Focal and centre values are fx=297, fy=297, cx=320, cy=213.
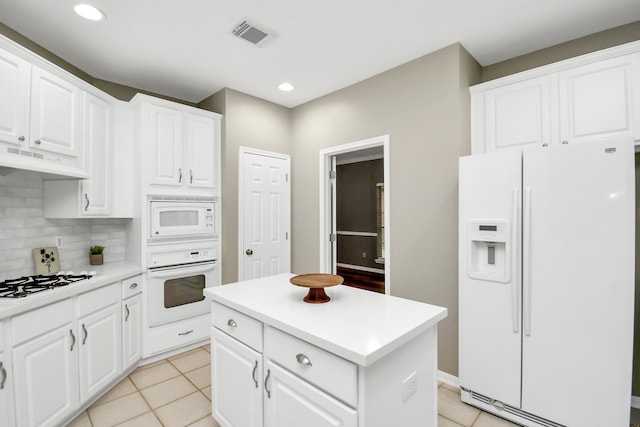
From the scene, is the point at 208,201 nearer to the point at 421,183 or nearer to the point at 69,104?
the point at 69,104

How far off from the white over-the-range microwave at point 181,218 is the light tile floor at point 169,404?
48.0 inches

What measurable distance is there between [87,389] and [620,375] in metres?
3.36

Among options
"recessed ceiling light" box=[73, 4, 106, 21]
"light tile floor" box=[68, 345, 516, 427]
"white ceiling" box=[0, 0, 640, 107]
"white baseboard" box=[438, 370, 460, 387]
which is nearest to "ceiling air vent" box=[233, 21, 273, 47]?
"white ceiling" box=[0, 0, 640, 107]

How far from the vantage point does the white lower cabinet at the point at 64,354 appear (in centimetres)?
167

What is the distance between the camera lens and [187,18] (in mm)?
2131

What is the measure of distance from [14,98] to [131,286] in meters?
1.58

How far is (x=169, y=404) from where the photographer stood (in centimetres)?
221

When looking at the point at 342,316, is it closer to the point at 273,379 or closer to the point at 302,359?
the point at 302,359

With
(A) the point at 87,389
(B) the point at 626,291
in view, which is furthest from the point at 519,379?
(A) the point at 87,389

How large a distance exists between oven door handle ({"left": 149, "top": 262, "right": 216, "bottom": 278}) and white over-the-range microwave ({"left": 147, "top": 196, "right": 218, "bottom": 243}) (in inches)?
11.2

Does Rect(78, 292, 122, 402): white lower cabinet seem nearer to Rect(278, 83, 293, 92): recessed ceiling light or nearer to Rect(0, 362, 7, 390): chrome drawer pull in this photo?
Rect(0, 362, 7, 390): chrome drawer pull

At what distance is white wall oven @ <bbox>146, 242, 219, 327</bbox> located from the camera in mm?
2799

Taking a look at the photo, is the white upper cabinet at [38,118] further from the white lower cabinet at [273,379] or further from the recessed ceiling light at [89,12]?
the white lower cabinet at [273,379]

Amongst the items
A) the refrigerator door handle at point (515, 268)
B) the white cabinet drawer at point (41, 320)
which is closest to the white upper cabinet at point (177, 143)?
the white cabinet drawer at point (41, 320)
